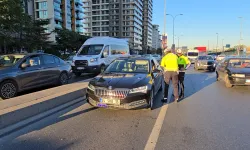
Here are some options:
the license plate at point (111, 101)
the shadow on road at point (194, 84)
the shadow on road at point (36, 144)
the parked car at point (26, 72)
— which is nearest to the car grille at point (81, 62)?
the parked car at point (26, 72)

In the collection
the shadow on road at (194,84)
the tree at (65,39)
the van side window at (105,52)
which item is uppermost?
the tree at (65,39)

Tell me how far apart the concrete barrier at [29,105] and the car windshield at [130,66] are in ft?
5.10

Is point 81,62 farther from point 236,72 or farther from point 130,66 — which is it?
point 236,72

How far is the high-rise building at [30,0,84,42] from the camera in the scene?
70.0 metres

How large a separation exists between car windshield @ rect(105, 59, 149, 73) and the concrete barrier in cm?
156

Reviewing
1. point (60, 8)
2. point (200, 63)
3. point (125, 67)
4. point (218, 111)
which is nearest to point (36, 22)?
point (200, 63)

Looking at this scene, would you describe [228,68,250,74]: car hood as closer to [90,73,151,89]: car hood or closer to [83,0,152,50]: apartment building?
[90,73,151,89]: car hood

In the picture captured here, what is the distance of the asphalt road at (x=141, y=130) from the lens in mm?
3818

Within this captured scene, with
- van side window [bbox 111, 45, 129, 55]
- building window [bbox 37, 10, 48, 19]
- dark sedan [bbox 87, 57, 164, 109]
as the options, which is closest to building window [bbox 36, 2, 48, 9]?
building window [bbox 37, 10, 48, 19]

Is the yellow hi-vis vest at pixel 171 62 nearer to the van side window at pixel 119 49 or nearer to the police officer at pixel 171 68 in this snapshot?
the police officer at pixel 171 68

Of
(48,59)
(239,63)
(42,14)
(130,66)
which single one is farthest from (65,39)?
(130,66)

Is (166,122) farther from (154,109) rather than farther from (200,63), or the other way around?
(200,63)

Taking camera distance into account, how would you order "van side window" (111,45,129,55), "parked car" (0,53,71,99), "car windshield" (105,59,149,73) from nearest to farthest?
"car windshield" (105,59,149,73) < "parked car" (0,53,71,99) < "van side window" (111,45,129,55)

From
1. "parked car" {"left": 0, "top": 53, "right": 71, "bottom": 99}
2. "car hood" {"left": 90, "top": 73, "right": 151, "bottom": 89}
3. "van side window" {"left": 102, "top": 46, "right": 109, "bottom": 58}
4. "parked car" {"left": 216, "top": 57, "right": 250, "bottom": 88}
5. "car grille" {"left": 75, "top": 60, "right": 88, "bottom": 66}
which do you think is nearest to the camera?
"car hood" {"left": 90, "top": 73, "right": 151, "bottom": 89}
